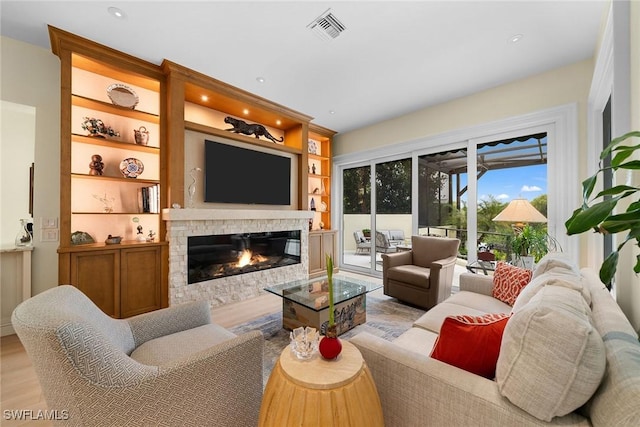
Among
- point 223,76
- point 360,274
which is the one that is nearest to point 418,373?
point 223,76

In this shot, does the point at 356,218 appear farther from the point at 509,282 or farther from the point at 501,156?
the point at 509,282

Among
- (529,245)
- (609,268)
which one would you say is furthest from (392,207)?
(609,268)

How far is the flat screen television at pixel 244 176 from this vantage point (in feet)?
11.3

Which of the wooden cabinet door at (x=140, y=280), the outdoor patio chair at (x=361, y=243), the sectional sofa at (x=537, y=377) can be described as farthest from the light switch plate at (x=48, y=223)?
the outdoor patio chair at (x=361, y=243)

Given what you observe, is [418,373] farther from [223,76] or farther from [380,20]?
[223,76]

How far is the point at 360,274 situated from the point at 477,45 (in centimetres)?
384

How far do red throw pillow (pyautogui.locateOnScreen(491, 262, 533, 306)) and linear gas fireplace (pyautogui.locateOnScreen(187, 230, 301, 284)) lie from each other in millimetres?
2823

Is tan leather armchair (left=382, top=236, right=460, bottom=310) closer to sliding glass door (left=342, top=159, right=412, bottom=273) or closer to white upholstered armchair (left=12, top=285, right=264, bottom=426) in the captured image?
sliding glass door (left=342, top=159, right=412, bottom=273)

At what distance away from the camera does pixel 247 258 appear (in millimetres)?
3764

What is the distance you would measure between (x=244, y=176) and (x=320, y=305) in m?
2.30

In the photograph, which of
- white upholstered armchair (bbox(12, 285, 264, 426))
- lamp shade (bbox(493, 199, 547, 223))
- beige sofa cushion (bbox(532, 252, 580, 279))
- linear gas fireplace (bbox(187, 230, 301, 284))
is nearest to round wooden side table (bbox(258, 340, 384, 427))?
white upholstered armchair (bbox(12, 285, 264, 426))

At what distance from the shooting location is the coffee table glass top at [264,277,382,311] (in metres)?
2.34

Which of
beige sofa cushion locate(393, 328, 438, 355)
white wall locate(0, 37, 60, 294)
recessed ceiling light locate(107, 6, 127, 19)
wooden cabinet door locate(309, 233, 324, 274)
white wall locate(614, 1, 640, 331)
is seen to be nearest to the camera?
white wall locate(614, 1, 640, 331)

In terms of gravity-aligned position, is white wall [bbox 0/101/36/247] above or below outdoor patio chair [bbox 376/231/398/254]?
above
